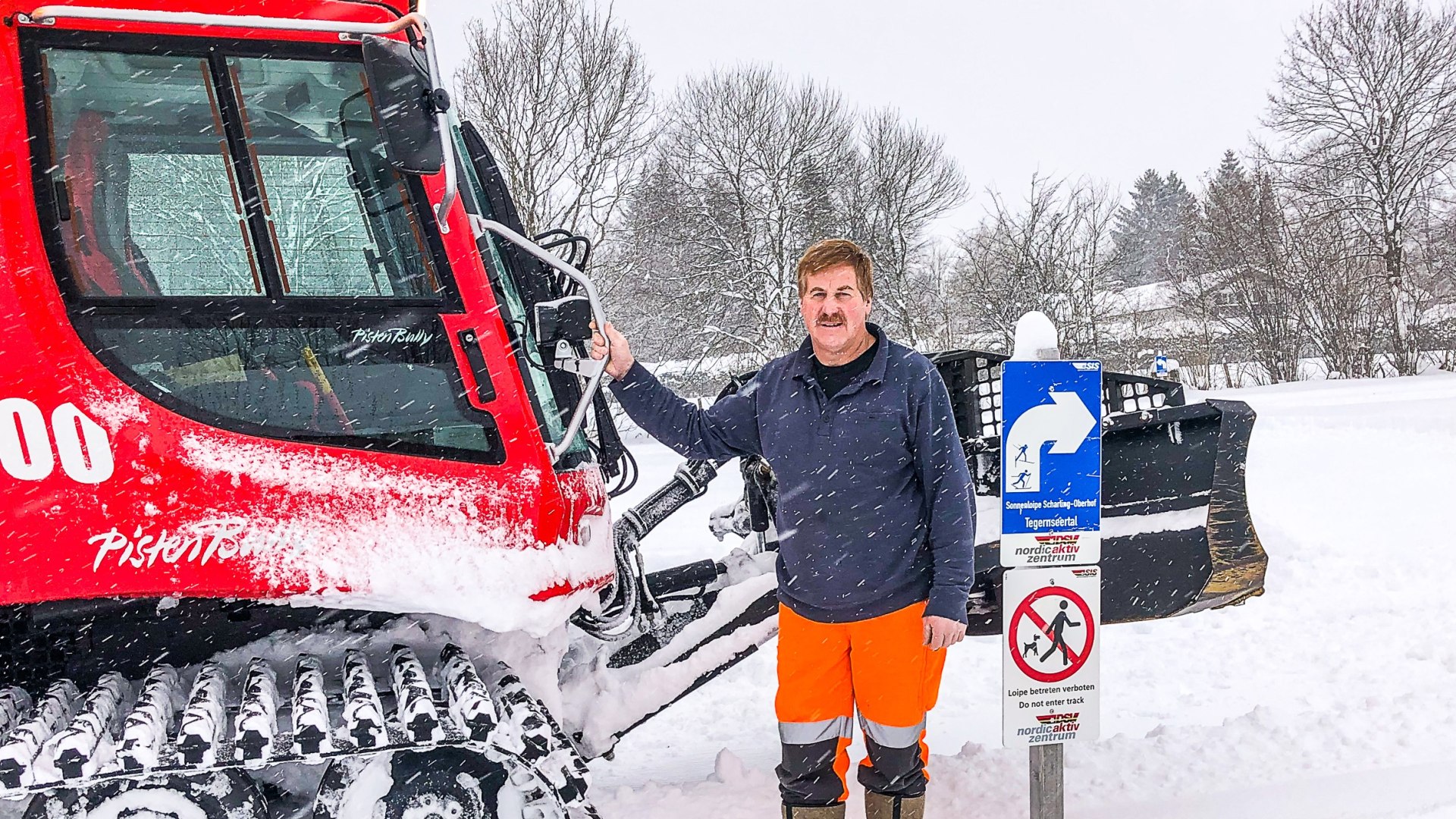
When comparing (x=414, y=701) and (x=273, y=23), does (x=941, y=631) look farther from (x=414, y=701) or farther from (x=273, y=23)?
(x=273, y=23)

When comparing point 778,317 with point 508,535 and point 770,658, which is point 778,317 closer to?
point 770,658

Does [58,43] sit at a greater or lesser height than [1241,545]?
greater

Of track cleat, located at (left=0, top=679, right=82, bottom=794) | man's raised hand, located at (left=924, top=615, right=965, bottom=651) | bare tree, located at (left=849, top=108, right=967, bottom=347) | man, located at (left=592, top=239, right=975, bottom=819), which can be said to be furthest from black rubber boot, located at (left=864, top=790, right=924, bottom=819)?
bare tree, located at (left=849, top=108, right=967, bottom=347)

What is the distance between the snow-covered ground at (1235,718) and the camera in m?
3.71

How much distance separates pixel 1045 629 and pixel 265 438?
221 cm

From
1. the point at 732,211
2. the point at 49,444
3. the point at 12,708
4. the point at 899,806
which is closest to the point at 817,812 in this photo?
the point at 899,806

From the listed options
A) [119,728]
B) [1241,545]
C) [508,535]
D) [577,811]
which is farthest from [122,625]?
[1241,545]

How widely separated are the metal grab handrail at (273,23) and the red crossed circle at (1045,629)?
6.45 ft

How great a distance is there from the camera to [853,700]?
9.79 feet

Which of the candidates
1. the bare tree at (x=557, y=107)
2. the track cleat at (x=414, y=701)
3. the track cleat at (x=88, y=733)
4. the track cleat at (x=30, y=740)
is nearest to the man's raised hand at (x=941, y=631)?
the track cleat at (x=414, y=701)

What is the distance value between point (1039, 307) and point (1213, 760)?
63.0ft

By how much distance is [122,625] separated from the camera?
8.82ft

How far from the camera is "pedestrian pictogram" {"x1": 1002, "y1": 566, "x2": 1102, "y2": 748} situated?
3.02 metres

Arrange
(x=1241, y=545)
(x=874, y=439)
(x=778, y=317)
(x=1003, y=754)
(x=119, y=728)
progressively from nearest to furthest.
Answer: (x=119, y=728) → (x=874, y=439) → (x=1241, y=545) → (x=1003, y=754) → (x=778, y=317)
